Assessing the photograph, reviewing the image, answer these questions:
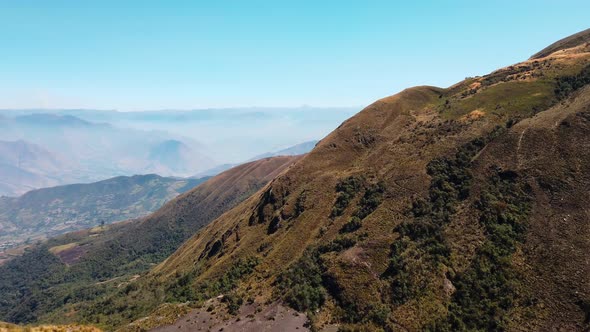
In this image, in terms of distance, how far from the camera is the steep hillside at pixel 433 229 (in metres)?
50.1

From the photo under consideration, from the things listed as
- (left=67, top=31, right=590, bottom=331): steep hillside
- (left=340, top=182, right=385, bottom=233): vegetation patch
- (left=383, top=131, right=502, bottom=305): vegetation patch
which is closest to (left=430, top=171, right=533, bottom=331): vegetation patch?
(left=67, top=31, right=590, bottom=331): steep hillside

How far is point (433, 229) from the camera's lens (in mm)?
62188

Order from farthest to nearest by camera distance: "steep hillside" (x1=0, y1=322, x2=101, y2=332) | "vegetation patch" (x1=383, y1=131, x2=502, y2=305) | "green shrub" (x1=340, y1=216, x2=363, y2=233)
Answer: "green shrub" (x1=340, y1=216, x2=363, y2=233) < "vegetation patch" (x1=383, y1=131, x2=502, y2=305) < "steep hillside" (x1=0, y1=322, x2=101, y2=332)

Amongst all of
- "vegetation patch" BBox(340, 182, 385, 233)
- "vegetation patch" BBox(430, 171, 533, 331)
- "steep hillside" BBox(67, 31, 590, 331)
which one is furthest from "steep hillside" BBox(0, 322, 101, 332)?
"vegetation patch" BBox(340, 182, 385, 233)

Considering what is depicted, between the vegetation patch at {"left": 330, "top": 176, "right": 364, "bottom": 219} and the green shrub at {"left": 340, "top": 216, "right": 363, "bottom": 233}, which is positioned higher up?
the vegetation patch at {"left": 330, "top": 176, "right": 364, "bottom": 219}

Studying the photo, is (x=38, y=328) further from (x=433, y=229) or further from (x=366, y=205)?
(x=366, y=205)

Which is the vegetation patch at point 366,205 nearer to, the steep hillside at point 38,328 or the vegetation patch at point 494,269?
the vegetation patch at point 494,269

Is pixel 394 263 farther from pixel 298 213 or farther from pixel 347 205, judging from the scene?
pixel 298 213

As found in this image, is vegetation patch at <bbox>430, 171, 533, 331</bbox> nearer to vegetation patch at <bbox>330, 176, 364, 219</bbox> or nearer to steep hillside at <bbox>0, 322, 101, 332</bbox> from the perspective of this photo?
vegetation patch at <bbox>330, 176, 364, 219</bbox>

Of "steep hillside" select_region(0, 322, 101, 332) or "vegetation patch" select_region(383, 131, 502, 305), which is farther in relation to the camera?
"vegetation patch" select_region(383, 131, 502, 305)

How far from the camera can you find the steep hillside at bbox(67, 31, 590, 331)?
50.1m

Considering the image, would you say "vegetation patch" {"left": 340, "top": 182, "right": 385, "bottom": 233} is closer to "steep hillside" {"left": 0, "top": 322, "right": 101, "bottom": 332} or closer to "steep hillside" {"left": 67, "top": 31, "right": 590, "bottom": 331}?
"steep hillside" {"left": 67, "top": 31, "right": 590, "bottom": 331}

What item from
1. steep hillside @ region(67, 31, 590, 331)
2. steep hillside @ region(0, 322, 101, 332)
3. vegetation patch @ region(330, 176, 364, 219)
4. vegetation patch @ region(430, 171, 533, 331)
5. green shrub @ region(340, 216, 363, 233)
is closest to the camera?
steep hillside @ region(0, 322, 101, 332)

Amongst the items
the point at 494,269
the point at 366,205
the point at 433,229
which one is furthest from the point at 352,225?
the point at 494,269
